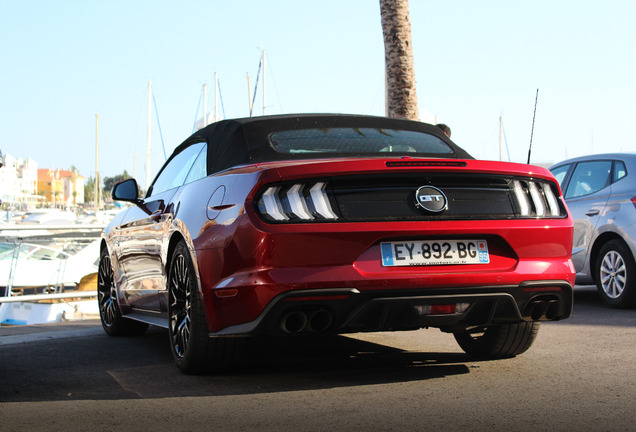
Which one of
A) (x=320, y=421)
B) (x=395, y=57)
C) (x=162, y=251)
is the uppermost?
(x=395, y=57)

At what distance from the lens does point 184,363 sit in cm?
512

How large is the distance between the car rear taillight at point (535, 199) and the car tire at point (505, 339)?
91 cm

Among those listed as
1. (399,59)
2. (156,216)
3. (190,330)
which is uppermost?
(399,59)

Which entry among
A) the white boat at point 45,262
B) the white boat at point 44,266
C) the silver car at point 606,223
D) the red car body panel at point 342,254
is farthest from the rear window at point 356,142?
the white boat at point 44,266

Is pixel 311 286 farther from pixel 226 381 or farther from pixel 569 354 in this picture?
pixel 569 354

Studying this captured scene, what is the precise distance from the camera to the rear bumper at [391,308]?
171 inches

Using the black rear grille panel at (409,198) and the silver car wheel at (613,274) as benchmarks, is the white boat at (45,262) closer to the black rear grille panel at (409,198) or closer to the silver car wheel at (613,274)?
the silver car wheel at (613,274)

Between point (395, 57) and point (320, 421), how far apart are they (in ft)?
35.6

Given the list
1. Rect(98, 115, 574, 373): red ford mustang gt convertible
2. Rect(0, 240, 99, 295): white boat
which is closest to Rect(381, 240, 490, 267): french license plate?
Rect(98, 115, 574, 373): red ford mustang gt convertible

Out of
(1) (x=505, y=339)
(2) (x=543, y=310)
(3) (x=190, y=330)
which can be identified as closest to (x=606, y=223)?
(1) (x=505, y=339)

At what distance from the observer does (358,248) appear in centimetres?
440

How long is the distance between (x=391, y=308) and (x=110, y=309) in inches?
150

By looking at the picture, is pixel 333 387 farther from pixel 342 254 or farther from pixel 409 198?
pixel 409 198

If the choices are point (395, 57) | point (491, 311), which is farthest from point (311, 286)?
point (395, 57)
